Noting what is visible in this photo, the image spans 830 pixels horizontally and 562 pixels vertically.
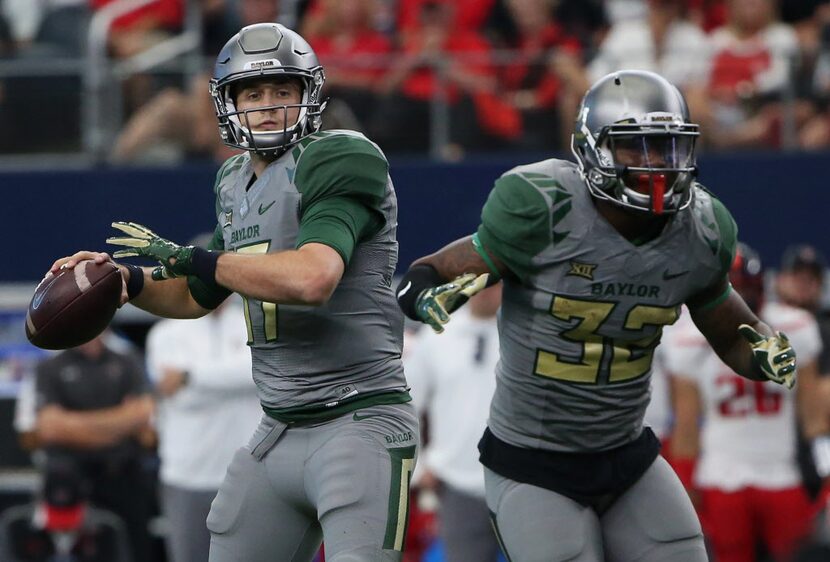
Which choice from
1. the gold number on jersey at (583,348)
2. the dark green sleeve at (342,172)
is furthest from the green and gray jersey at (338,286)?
the gold number on jersey at (583,348)

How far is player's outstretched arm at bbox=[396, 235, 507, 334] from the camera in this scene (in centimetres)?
419

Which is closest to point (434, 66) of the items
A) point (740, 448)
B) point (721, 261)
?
point (740, 448)

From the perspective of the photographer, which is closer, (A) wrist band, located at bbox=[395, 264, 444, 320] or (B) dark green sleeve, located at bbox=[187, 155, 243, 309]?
(A) wrist band, located at bbox=[395, 264, 444, 320]

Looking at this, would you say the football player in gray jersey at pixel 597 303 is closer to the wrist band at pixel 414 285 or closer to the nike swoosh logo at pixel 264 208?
the wrist band at pixel 414 285

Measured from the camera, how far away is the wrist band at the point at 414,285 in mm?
4289

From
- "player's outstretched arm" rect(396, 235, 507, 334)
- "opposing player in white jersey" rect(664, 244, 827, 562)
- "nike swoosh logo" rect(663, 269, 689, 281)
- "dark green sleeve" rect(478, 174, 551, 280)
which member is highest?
"dark green sleeve" rect(478, 174, 551, 280)

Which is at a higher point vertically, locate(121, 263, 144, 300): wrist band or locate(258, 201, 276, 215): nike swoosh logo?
locate(258, 201, 276, 215): nike swoosh logo

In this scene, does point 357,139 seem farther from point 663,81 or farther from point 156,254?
point 663,81

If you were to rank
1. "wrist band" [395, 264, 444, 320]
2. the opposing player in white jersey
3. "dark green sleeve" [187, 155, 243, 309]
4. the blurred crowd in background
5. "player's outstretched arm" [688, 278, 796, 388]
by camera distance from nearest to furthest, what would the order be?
"wrist band" [395, 264, 444, 320] → "player's outstretched arm" [688, 278, 796, 388] → "dark green sleeve" [187, 155, 243, 309] → the opposing player in white jersey → the blurred crowd in background

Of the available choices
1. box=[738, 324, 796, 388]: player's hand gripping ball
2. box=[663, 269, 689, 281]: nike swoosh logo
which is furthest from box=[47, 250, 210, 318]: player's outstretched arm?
box=[738, 324, 796, 388]: player's hand gripping ball

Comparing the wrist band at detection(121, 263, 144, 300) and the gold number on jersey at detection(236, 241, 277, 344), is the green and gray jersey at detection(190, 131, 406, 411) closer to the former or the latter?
the gold number on jersey at detection(236, 241, 277, 344)

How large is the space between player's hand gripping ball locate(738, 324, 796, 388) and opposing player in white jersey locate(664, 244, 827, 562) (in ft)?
7.76

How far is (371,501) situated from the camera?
163 inches

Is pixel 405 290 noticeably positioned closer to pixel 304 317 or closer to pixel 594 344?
pixel 304 317
